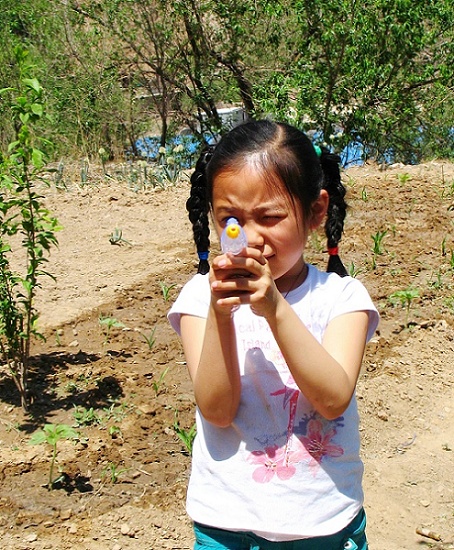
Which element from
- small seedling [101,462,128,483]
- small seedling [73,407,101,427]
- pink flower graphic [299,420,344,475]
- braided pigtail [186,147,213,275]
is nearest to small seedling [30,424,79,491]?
small seedling [101,462,128,483]

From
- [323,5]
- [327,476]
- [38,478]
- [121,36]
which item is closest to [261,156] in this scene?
[327,476]

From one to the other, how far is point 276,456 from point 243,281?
1.45 feet

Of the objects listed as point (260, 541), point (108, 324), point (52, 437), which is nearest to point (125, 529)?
point (52, 437)

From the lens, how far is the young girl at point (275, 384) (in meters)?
1.64

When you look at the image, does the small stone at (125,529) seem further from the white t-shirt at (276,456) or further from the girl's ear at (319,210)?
the girl's ear at (319,210)

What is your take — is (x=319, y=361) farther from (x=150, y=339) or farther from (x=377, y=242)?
(x=377, y=242)

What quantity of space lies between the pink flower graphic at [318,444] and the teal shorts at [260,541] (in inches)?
6.1

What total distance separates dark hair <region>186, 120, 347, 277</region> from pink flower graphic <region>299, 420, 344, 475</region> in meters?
0.42

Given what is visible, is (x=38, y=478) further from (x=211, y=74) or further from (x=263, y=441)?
(x=211, y=74)

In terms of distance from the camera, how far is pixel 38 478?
3176 millimetres

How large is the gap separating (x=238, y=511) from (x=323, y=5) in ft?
24.7

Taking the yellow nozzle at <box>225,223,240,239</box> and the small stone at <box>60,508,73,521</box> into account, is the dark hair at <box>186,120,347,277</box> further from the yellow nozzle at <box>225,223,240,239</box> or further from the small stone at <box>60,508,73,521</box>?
the small stone at <box>60,508,73,521</box>

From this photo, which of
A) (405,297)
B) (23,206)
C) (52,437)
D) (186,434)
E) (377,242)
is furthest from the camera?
(377,242)

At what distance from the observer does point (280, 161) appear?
5.74 feet
